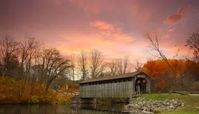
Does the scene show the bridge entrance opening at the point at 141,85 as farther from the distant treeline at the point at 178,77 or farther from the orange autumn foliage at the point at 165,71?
the orange autumn foliage at the point at 165,71

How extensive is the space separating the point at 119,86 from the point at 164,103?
1496 cm

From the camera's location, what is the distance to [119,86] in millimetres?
50250

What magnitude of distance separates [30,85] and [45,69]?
8.83m

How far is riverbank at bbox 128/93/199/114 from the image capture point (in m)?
32.2

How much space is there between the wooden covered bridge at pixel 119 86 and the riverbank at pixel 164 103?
508 cm

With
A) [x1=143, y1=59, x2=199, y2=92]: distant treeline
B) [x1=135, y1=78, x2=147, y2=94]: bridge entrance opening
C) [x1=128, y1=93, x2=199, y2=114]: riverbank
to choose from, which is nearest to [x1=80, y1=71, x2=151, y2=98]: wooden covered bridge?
[x1=135, y1=78, x2=147, y2=94]: bridge entrance opening

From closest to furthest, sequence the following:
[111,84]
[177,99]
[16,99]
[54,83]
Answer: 1. [177,99]
2. [111,84]
3. [16,99]
4. [54,83]

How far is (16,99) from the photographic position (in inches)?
2272

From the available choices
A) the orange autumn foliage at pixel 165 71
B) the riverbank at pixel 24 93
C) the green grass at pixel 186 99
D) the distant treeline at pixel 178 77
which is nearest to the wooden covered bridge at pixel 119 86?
the green grass at pixel 186 99

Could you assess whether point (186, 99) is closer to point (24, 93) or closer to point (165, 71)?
point (165, 71)

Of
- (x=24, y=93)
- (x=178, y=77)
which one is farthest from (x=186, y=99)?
(x=24, y=93)

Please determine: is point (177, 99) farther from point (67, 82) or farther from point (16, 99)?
point (67, 82)

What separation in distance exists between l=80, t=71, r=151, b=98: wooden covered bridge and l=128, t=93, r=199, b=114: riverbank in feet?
16.7

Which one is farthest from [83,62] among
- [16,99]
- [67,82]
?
[16,99]
